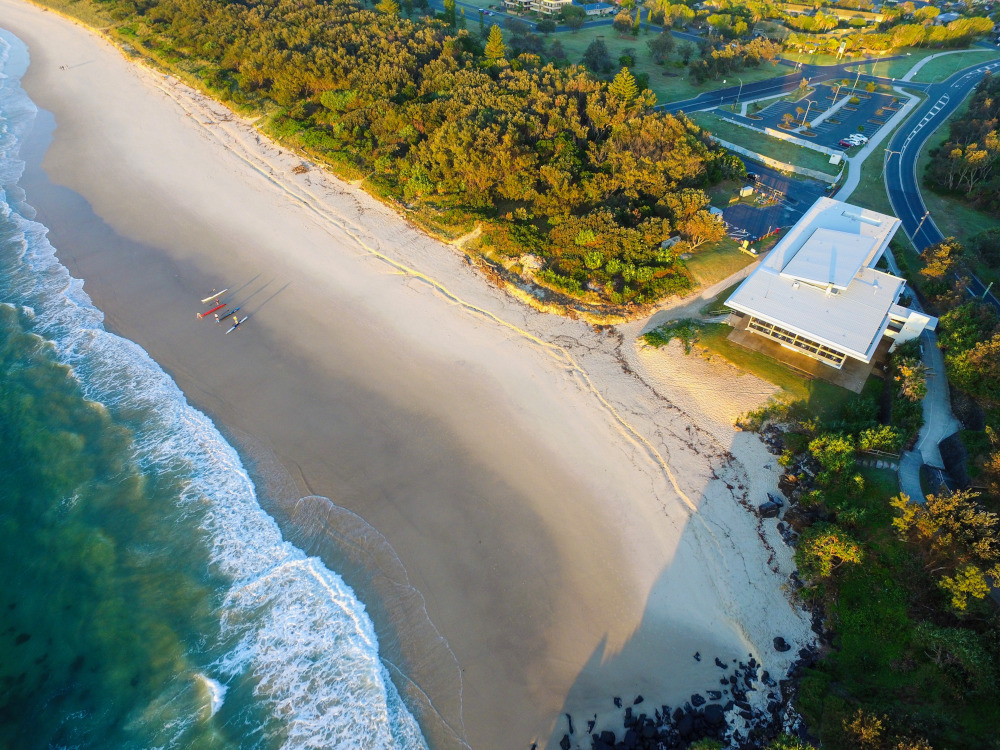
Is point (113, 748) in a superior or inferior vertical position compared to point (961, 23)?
inferior

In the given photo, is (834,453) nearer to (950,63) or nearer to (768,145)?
(768,145)

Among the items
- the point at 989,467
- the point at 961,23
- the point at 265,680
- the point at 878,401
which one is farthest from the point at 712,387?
the point at 961,23

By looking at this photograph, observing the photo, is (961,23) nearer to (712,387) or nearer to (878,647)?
(712,387)

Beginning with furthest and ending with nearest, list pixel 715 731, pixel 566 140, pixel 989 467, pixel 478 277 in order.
Answer: pixel 566 140 → pixel 478 277 → pixel 989 467 → pixel 715 731

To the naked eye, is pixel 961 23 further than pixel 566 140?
Yes

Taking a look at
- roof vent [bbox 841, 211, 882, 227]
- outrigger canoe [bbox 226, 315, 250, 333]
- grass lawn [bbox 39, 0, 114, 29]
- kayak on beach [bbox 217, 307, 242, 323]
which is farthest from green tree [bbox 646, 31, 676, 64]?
grass lawn [bbox 39, 0, 114, 29]

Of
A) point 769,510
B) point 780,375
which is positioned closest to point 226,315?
point 769,510

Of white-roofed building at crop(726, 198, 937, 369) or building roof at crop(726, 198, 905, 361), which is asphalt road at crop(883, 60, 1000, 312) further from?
building roof at crop(726, 198, 905, 361)
